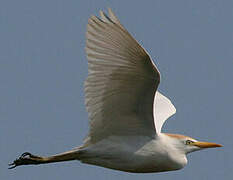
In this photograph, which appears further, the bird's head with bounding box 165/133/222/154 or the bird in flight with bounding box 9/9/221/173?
the bird's head with bounding box 165/133/222/154

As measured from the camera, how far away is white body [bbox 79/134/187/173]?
28.3 feet

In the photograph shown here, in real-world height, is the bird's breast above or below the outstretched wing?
below

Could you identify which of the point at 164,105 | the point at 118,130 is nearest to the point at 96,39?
the point at 118,130

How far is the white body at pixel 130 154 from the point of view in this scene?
28.3ft

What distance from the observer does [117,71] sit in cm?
809

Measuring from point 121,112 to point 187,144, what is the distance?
1360mm

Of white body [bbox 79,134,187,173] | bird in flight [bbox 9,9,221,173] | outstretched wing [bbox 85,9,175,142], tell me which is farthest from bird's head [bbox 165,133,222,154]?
outstretched wing [bbox 85,9,175,142]

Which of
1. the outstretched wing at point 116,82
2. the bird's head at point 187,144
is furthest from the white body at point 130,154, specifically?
the bird's head at point 187,144

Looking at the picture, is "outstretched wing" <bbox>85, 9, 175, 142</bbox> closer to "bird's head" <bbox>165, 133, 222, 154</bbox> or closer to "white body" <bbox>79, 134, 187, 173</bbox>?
"white body" <bbox>79, 134, 187, 173</bbox>

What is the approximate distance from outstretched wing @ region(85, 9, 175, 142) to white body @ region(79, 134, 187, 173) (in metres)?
0.11

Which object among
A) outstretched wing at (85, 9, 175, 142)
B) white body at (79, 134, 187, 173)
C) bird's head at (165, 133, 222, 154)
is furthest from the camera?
bird's head at (165, 133, 222, 154)

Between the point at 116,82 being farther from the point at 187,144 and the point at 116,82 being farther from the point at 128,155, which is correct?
the point at 187,144

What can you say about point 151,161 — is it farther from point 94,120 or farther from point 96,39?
point 96,39

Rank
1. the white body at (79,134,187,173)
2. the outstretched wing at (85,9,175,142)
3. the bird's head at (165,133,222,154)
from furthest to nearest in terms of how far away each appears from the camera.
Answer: the bird's head at (165,133,222,154)
the white body at (79,134,187,173)
the outstretched wing at (85,9,175,142)
